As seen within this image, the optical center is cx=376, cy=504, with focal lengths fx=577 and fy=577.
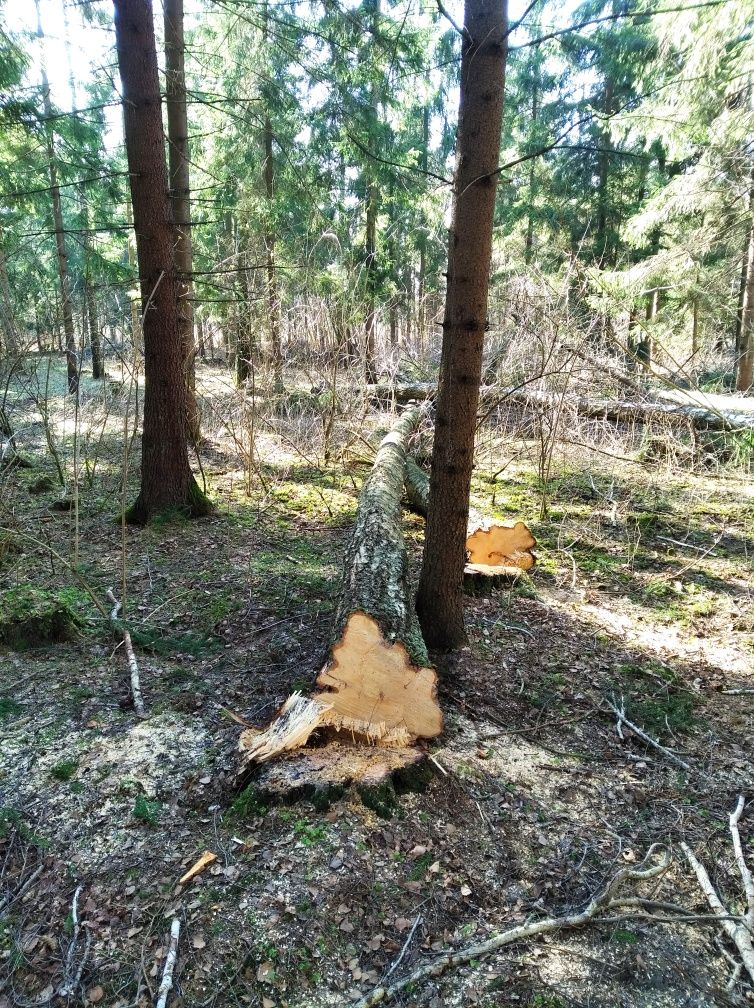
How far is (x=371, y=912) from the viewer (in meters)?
2.09

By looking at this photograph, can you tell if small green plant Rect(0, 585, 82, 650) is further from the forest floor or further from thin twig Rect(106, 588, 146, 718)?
thin twig Rect(106, 588, 146, 718)

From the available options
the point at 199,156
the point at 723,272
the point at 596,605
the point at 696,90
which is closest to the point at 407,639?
the point at 596,605

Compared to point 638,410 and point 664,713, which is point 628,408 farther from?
point 664,713

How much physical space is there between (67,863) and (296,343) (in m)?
6.05

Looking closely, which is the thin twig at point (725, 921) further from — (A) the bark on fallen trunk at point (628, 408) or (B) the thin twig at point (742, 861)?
(A) the bark on fallen trunk at point (628, 408)

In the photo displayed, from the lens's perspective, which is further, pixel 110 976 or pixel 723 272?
pixel 723 272

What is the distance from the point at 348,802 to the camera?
246cm

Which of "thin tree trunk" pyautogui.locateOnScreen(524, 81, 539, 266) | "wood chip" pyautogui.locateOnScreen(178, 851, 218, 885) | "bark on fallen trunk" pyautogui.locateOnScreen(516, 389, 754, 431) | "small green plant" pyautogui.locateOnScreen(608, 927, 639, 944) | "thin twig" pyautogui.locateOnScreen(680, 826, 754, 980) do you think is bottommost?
"small green plant" pyautogui.locateOnScreen(608, 927, 639, 944)

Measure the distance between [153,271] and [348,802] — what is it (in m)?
4.93

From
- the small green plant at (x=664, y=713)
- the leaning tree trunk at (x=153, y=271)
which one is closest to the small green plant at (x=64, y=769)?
the small green plant at (x=664, y=713)

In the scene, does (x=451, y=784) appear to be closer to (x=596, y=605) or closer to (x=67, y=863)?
(x=67, y=863)

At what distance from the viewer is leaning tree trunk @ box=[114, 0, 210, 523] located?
5.10 meters

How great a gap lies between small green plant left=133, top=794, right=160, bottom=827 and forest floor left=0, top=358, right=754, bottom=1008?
0.02m

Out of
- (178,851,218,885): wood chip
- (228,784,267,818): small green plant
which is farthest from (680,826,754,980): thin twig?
(178,851,218,885): wood chip
